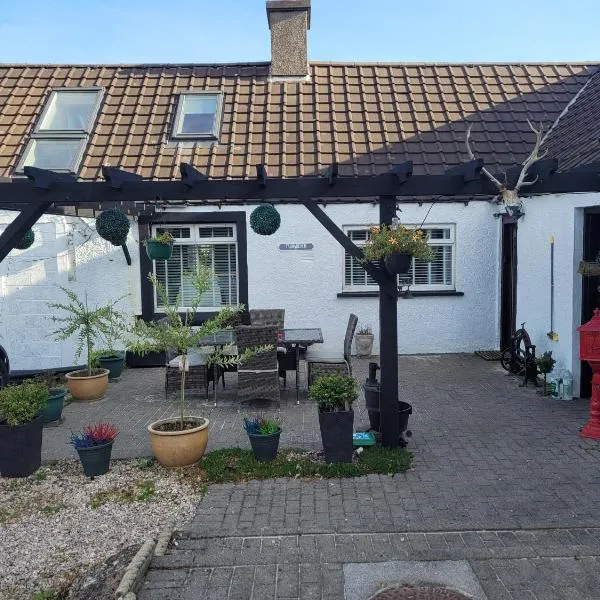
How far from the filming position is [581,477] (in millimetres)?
5262

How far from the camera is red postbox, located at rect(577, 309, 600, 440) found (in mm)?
6219

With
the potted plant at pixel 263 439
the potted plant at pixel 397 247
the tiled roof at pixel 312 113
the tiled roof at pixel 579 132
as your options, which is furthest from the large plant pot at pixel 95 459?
the tiled roof at pixel 579 132

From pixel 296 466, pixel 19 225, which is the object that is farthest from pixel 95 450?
pixel 19 225

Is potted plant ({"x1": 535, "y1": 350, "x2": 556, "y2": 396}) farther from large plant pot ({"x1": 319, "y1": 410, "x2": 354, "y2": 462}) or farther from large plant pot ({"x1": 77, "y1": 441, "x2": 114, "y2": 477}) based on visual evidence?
large plant pot ({"x1": 77, "y1": 441, "x2": 114, "y2": 477})

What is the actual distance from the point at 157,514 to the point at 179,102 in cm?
866

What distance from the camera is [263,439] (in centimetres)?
561

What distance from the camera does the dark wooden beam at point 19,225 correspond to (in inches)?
220

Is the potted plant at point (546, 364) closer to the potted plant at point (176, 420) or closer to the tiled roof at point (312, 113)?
the tiled roof at point (312, 113)

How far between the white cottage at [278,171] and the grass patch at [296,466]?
508cm

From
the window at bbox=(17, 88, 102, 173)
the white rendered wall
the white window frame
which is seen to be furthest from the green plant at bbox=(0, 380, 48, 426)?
the white window frame

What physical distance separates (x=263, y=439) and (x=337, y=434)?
2.30 feet

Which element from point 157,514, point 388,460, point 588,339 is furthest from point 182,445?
point 588,339

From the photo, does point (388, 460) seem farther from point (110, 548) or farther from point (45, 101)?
point (45, 101)

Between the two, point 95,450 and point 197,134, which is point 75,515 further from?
point 197,134
